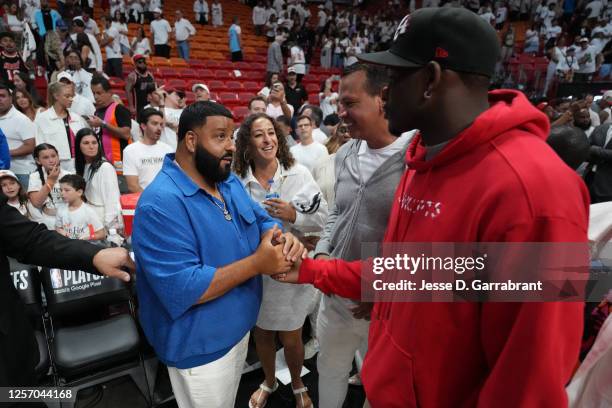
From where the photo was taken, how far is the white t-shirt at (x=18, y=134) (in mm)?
4391

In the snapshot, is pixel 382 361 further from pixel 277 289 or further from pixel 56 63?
pixel 56 63

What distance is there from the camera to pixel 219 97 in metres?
10.3

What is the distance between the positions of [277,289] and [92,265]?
1.06 m

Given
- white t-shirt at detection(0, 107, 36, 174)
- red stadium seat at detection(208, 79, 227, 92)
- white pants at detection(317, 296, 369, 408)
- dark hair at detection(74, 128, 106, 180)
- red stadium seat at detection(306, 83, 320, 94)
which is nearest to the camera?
white pants at detection(317, 296, 369, 408)

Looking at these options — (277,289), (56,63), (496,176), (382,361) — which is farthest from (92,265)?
(56,63)

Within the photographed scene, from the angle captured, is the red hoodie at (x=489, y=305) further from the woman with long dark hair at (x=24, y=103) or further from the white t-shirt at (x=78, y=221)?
the woman with long dark hair at (x=24, y=103)

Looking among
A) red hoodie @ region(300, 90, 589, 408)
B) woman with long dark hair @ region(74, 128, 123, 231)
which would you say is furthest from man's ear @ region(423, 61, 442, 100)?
woman with long dark hair @ region(74, 128, 123, 231)

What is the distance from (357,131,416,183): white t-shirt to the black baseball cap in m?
Answer: 0.91

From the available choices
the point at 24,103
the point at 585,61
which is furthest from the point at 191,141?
the point at 585,61

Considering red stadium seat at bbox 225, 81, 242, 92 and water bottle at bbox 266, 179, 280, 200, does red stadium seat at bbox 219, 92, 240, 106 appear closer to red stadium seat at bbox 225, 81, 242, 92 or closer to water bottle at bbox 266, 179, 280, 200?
red stadium seat at bbox 225, 81, 242, 92

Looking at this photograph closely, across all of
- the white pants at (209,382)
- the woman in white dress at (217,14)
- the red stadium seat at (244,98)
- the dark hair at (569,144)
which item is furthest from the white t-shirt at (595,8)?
the white pants at (209,382)

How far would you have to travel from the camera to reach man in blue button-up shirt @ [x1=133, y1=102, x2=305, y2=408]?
5.23 feet

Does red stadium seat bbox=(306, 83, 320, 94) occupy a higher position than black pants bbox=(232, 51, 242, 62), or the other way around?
black pants bbox=(232, 51, 242, 62)

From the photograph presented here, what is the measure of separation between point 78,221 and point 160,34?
9115 mm
